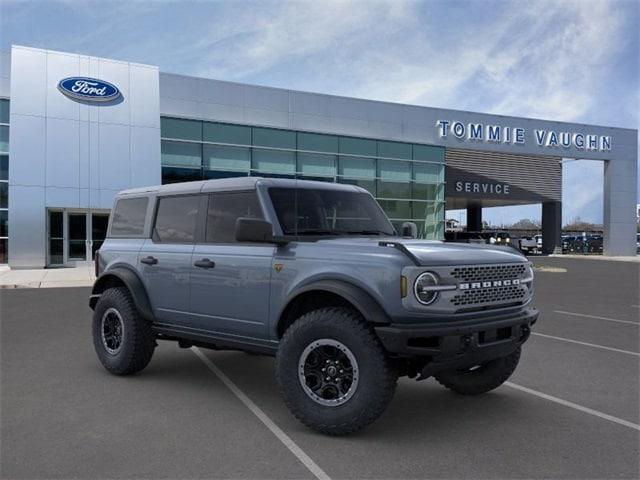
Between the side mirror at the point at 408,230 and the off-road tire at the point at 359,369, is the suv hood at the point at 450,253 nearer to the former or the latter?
the off-road tire at the point at 359,369

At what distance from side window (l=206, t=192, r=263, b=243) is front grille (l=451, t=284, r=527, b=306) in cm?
195

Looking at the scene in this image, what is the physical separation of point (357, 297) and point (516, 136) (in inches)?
1353

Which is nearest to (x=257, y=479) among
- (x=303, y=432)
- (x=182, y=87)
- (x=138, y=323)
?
(x=303, y=432)

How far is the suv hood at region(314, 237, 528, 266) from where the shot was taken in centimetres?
426

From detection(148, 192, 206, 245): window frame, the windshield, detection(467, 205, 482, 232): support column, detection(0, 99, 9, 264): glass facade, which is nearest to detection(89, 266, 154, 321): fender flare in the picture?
detection(148, 192, 206, 245): window frame

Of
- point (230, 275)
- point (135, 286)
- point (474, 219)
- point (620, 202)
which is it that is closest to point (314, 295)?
point (230, 275)

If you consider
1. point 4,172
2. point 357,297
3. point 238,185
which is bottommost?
point 357,297

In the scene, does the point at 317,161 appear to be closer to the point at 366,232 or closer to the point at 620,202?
the point at 366,232

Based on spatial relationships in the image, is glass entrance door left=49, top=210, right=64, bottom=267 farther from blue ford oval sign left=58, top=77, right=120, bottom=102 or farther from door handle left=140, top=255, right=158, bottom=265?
door handle left=140, top=255, right=158, bottom=265

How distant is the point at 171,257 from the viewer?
5859 millimetres

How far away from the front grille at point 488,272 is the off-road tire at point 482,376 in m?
0.87

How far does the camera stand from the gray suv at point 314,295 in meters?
4.20

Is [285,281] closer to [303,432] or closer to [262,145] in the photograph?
[303,432]

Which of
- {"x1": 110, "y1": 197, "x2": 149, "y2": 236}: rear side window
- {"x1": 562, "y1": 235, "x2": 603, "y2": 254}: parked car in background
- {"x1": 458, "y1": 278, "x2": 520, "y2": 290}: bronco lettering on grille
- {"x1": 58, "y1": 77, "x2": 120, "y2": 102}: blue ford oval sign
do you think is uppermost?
{"x1": 58, "y1": 77, "x2": 120, "y2": 102}: blue ford oval sign
